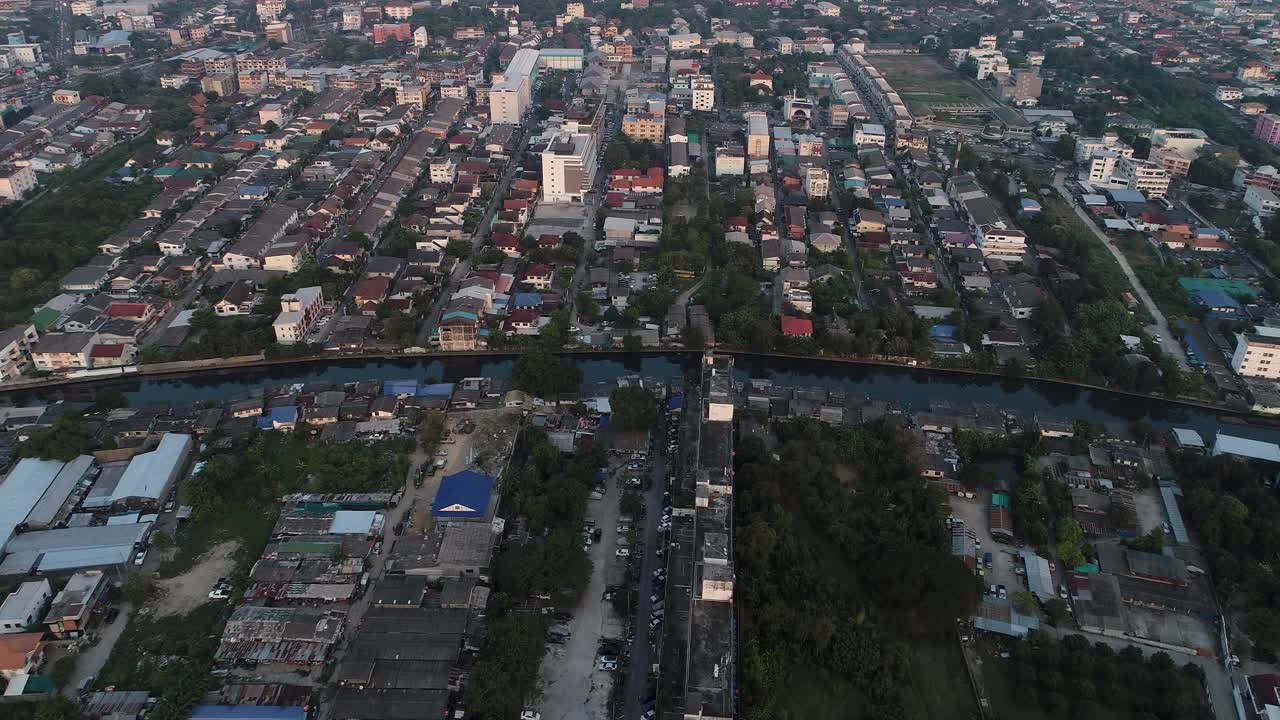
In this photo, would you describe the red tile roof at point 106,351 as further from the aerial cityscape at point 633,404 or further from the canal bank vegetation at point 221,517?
the canal bank vegetation at point 221,517

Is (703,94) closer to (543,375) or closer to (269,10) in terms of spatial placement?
(543,375)

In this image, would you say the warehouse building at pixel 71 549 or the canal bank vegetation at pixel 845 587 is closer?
the canal bank vegetation at pixel 845 587

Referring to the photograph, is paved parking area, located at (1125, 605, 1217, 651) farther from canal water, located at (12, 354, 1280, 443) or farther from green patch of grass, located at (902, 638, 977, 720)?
canal water, located at (12, 354, 1280, 443)

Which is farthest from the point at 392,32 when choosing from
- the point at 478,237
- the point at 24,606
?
the point at 24,606

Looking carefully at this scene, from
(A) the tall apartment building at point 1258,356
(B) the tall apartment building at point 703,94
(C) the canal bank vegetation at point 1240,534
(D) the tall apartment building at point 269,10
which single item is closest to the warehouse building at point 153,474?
(C) the canal bank vegetation at point 1240,534

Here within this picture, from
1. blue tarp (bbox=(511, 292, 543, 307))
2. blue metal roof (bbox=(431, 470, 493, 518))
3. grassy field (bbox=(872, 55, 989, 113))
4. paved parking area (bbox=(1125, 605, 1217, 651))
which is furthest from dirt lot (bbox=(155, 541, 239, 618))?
grassy field (bbox=(872, 55, 989, 113))

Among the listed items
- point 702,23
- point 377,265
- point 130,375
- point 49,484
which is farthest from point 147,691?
point 702,23

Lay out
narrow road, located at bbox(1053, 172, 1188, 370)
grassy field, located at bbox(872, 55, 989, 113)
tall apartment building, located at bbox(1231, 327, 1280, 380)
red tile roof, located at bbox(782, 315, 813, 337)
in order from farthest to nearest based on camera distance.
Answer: grassy field, located at bbox(872, 55, 989, 113), narrow road, located at bbox(1053, 172, 1188, 370), red tile roof, located at bbox(782, 315, 813, 337), tall apartment building, located at bbox(1231, 327, 1280, 380)
